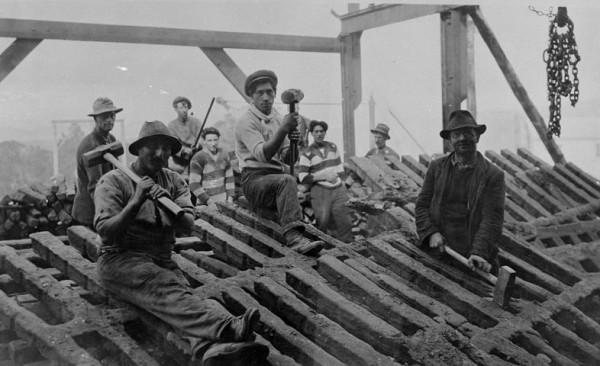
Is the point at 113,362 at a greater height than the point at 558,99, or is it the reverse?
the point at 558,99

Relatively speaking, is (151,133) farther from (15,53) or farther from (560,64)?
(560,64)

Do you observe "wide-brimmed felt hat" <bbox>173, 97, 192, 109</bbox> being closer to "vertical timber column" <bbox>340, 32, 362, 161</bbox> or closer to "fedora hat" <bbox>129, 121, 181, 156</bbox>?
"vertical timber column" <bbox>340, 32, 362, 161</bbox>

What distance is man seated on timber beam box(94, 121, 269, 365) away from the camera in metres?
2.21

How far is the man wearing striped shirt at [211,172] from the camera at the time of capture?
5.61 metres

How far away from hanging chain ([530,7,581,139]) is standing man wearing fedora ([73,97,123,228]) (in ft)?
12.5

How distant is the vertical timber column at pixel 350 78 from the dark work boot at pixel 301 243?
412 cm

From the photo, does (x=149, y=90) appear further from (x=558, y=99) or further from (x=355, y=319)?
(x=558, y=99)

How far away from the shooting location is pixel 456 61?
5.80 meters

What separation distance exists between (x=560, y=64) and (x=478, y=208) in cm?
223

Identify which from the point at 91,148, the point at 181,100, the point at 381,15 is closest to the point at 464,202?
the point at 91,148

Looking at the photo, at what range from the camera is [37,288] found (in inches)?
110

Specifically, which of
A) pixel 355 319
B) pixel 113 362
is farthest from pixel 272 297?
pixel 113 362

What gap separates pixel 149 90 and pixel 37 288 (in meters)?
2.46

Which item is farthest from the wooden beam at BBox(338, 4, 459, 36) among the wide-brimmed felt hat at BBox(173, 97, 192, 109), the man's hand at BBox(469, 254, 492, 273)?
the man's hand at BBox(469, 254, 492, 273)
